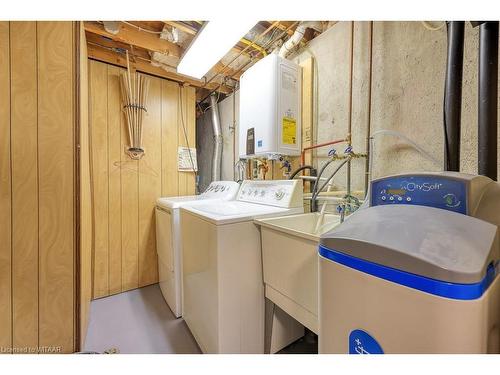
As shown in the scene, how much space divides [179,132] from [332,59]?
1808mm

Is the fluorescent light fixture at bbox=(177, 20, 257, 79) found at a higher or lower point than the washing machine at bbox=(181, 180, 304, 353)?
higher

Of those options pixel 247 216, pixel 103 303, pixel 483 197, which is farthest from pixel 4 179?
pixel 483 197

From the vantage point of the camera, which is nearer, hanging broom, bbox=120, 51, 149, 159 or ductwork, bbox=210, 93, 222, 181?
hanging broom, bbox=120, 51, 149, 159

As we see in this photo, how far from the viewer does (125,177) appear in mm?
2291

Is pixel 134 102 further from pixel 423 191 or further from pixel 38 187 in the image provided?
pixel 423 191

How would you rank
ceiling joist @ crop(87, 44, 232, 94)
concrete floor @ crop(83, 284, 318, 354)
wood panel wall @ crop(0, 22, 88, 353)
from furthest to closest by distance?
ceiling joist @ crop(87, 44, 232, 94) → concrete floor @ crop(83, 284, 318, 354) → wood panel wall @ crop(0, 22, 88, 353)

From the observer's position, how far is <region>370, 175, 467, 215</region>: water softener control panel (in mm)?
607

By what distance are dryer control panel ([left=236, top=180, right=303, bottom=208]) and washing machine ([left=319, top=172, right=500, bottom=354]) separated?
32.0 inches

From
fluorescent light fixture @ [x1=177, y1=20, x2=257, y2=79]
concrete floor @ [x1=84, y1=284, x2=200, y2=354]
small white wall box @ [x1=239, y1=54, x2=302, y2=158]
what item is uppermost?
fluorescent light fixture @ [x1=177, y1=20, x2=257, y2=79]

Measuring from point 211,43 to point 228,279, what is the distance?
1.64m

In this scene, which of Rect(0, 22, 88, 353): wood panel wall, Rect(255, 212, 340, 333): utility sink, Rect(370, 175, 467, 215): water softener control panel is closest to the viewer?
Rect(370, 175, 467, 215): water softener control panel

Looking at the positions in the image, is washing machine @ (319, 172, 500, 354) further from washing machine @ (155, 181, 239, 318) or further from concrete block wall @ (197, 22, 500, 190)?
washing machine @ (155, 181, 239, 318)

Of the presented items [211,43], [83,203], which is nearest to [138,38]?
[211,43]

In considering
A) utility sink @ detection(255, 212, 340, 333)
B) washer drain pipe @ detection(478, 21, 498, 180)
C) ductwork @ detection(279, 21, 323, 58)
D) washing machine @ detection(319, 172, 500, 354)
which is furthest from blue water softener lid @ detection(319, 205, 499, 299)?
ductwork @ detection(279, 21, 323, 58)
